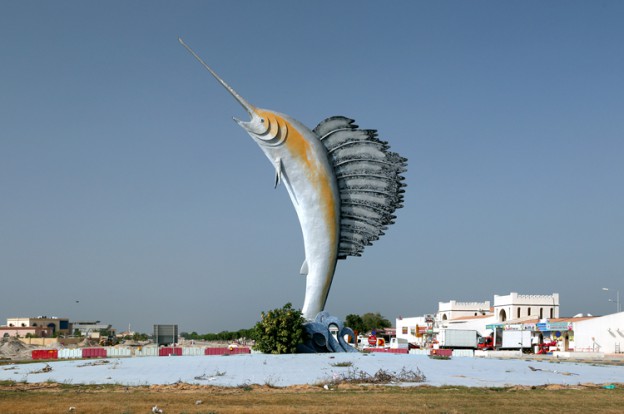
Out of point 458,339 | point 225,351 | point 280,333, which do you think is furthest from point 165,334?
point 458,339

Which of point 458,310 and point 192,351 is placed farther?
point 458,310

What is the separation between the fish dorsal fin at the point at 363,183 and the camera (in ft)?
108

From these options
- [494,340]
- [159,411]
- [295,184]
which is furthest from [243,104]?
[494,340]

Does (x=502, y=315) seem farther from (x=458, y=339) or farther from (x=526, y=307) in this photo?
(x=458, y=339)

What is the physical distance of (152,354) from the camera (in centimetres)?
3331

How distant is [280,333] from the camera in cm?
3047

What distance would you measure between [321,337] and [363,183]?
753 cm

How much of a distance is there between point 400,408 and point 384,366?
9.34 metres

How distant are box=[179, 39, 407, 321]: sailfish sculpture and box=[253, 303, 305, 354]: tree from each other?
1974mm

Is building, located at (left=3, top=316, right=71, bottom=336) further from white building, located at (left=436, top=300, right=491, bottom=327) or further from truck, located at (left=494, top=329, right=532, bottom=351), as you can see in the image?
truck, located at (left=494, top=329, right=532, bottom=351)

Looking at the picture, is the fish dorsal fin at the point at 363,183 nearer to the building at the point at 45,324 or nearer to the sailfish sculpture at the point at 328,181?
the sailfish sculpture at the point at 328,181

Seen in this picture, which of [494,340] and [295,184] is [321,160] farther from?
[494,340]

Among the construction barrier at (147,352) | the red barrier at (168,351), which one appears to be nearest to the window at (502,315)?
the red barrier at (168,351)

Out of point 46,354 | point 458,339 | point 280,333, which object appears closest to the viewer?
point 280,333
